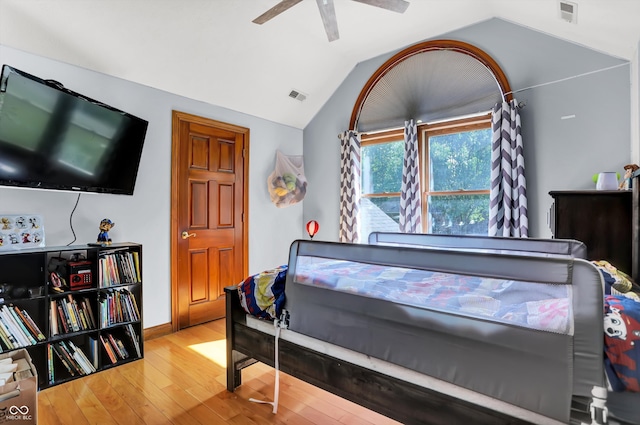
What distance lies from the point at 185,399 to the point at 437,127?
3250 mm

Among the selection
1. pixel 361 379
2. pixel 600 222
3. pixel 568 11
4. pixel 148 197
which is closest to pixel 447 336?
pixel 361 379

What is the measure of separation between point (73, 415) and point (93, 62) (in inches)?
97.6

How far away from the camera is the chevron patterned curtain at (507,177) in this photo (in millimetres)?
2873

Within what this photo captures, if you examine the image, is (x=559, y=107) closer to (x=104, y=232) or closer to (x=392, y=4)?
(x=392, y=4)

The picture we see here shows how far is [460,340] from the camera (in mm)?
1209

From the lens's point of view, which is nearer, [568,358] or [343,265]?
[568,358]

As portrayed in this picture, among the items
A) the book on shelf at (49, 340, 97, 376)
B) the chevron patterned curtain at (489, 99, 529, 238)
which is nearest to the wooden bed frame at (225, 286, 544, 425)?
the book on shelf at (49, 340, 97, 376)

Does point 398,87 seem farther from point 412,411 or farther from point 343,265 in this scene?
point 412,411

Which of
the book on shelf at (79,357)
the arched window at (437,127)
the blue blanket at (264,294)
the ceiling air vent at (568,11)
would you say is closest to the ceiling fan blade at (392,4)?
the ceiling air vent at (568,11)

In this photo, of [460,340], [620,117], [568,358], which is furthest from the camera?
[620,117]

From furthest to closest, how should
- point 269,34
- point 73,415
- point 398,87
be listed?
1. point 398,87
2. point 269,34
3. point 73,415

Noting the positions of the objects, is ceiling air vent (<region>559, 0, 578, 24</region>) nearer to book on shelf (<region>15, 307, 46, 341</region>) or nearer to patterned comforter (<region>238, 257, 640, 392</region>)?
patterned comforter (<region>238, 257, 640, 392</region>)

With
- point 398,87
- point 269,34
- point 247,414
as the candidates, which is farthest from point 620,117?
point 247,414

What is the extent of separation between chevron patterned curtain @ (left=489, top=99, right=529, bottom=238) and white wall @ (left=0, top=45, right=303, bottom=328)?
8.12ft
